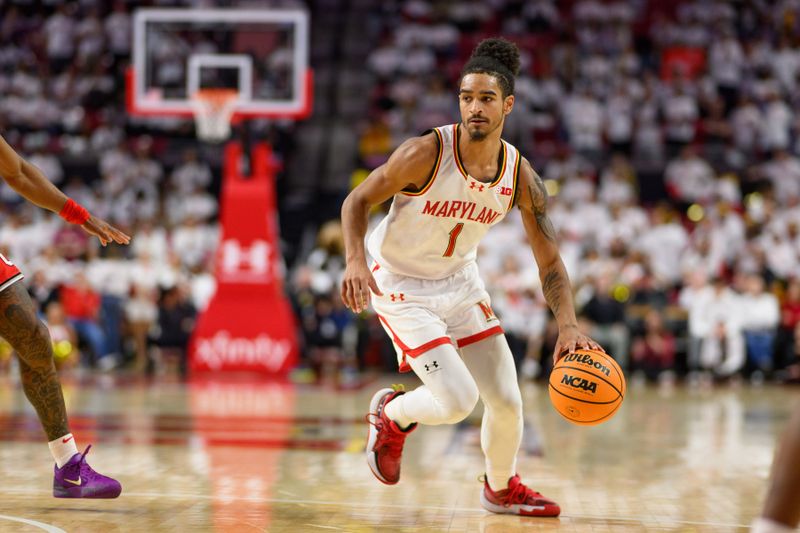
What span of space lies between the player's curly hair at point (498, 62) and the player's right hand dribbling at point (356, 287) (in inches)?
44.0

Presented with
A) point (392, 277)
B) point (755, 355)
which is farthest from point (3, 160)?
point (755, 355)

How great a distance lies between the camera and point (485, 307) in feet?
17.8

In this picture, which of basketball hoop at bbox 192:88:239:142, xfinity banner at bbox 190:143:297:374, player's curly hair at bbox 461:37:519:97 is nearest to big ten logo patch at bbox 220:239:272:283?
xfinity banner at bbox 190:143:297:374

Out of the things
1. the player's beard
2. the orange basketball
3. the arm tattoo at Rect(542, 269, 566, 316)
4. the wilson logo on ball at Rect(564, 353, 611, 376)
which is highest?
the player's beard

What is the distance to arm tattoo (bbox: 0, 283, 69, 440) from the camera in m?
5.01

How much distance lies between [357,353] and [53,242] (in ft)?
17.3

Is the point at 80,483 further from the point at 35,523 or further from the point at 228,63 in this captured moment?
the point at 228,63

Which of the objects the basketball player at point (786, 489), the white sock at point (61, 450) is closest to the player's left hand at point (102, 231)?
the white sock at point (61, 450)

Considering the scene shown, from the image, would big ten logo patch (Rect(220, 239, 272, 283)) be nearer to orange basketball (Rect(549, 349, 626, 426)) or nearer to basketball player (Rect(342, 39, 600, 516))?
basketball player (Rect(342, 39, 600, 516))

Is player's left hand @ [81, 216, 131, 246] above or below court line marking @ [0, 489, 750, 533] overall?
above

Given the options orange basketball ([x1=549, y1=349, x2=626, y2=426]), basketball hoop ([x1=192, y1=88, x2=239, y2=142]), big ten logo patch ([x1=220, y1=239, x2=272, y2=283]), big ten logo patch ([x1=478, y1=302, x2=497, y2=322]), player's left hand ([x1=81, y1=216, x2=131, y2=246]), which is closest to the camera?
orange basketball ([x1=549, y1=349, x2=626, y2=426])

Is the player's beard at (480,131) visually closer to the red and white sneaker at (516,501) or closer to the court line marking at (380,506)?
the red and white sneaker at (516,501)

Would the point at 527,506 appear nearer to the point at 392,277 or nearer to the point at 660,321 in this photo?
the point at 392,277

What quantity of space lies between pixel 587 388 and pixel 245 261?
31.8 ft
